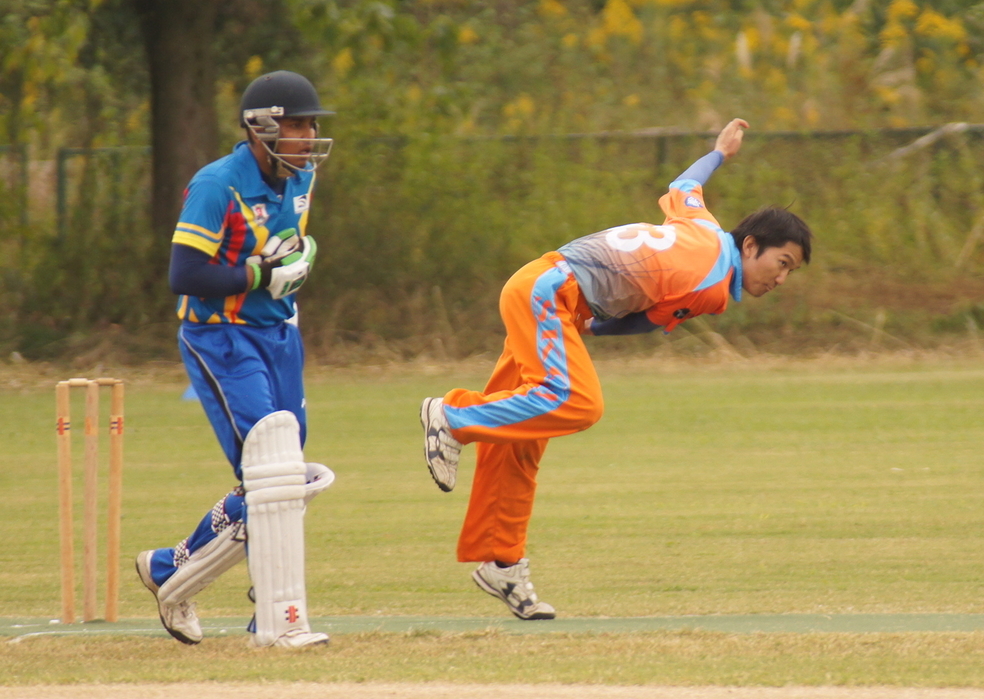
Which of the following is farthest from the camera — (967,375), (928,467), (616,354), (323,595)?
(616,354)

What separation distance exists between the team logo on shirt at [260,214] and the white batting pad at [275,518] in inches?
25.5

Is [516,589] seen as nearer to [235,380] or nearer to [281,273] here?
[235,380]

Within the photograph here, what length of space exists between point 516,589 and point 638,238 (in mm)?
1334

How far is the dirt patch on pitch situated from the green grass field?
9cm

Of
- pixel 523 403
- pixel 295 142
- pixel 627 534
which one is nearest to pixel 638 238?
pixel 523 403

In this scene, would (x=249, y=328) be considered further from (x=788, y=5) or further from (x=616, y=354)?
(x=788, y=5)

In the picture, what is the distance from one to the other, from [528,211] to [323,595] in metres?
12.5

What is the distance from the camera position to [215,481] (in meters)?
9.13

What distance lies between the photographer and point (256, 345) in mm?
4828

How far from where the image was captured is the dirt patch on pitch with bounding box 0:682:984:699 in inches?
159

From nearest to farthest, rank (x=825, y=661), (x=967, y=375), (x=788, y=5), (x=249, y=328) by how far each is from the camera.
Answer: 1. (x=825, y=661)
2. (x=249, y=328)
3. (x=967, y=375)
4. (x=788, y=5)

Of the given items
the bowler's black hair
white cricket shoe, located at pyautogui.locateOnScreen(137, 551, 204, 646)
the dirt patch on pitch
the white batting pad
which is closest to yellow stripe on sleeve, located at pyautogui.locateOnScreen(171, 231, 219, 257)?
the white batting pad

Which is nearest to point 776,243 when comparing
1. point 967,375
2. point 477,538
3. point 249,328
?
point 477,538

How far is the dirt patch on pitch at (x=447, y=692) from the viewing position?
4039 mm
